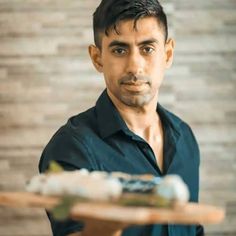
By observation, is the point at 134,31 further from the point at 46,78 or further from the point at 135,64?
the point at 46,78

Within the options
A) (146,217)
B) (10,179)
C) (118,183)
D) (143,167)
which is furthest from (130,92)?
(10,179)

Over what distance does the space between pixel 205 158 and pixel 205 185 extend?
10cm

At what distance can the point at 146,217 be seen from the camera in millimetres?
786

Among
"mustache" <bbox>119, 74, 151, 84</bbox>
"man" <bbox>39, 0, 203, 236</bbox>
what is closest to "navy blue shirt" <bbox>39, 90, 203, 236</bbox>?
"man" <bbox>39, 0, 203, 236</bbox>

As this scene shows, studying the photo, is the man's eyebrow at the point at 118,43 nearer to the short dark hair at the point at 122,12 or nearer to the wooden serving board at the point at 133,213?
the short dark hair at the point at 122,12

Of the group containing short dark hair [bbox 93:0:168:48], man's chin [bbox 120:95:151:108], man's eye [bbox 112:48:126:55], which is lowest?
man's chin [bbox 120:95:151:108]

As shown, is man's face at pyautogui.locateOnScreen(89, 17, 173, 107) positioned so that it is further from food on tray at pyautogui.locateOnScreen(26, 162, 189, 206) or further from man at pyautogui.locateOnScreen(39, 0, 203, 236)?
food on tray at pyautogui.locateOnScreen(26, 162, 189, 206)

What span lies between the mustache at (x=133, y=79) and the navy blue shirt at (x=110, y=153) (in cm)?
11

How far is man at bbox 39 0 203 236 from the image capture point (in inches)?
50.3

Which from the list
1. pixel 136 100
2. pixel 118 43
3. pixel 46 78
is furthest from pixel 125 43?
pixel 46 78

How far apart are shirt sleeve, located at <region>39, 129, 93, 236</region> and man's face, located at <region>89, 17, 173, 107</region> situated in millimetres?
159

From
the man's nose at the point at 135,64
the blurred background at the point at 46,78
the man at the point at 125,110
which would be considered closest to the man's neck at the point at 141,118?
the man at the point at 125,110

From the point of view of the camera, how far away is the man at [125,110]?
1.28 m

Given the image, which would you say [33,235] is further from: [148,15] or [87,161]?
[148,15]
